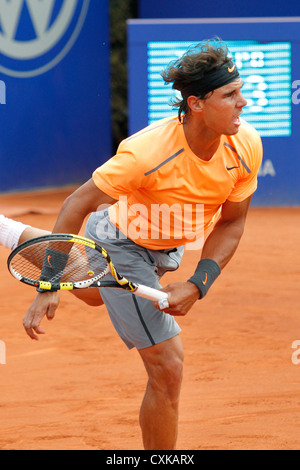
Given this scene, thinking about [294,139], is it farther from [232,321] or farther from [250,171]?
[250,171]

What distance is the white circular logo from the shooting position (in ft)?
34.7

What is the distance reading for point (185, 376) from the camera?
14.0 ft

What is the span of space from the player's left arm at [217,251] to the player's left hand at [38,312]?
0.45 m

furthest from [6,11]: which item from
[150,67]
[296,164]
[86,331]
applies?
[86,331]

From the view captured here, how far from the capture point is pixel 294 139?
33.1 ft

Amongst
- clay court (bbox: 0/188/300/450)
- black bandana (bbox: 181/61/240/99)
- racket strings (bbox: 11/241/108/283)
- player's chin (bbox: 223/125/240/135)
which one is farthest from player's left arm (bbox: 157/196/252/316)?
clay court (bbox: 0/188/300/450)

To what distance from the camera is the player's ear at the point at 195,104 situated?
2986mm

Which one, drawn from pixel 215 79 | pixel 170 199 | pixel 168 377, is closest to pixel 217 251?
pixel 170 199

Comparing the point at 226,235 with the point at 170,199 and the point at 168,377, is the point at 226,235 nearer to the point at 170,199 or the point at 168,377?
the point at 170,199

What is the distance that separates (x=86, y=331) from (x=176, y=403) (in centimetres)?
208

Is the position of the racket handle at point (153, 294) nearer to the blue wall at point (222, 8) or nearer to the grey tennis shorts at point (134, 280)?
the grey tennis shorts at point (134, 280)

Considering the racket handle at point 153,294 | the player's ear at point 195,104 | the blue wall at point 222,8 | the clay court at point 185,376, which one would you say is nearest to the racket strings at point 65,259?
the racket handle at point 153,294

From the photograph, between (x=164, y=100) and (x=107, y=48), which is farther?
(x=107, y=48)

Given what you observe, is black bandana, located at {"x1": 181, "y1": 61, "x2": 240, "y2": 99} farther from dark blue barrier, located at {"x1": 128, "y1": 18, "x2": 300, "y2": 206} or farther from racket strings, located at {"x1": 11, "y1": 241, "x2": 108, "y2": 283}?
dark blue barrier, located at {"x1": 128, "y1": 18, "x2": 300, "y2": 206}
